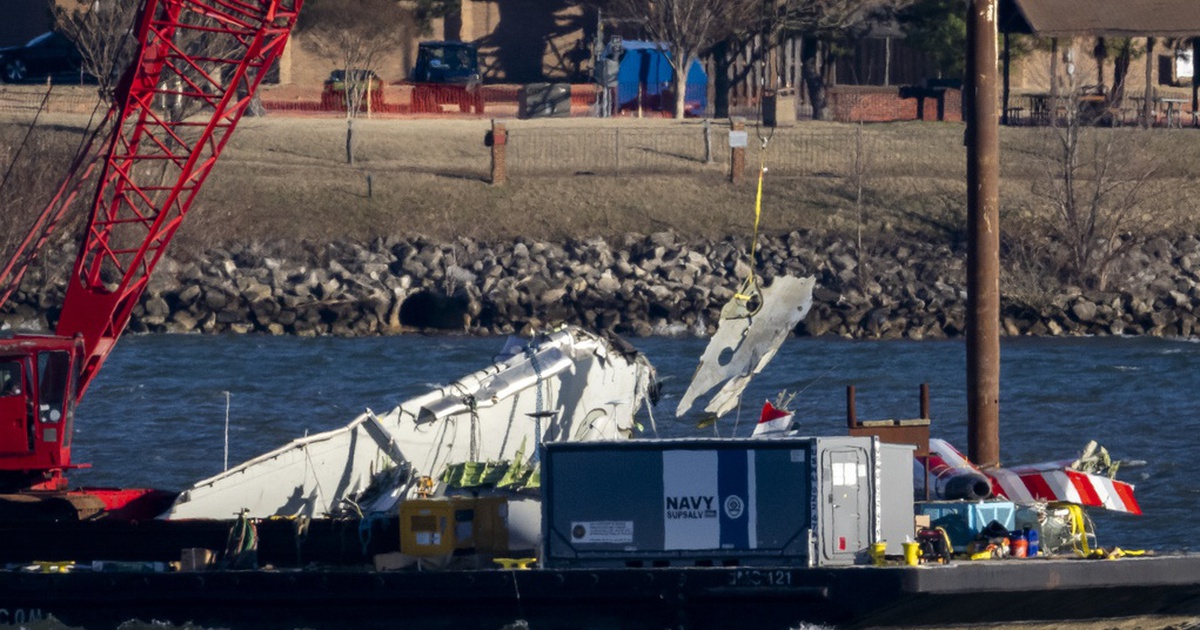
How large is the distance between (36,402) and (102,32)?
119ft

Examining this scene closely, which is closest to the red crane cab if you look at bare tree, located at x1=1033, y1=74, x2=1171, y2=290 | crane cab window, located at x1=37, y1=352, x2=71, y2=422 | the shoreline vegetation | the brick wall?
crane cab window, located at x1=37, y1=352, x2=71, y2=422

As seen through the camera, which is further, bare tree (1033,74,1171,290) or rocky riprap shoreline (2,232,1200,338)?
bare tree (1033,74,1171,290)

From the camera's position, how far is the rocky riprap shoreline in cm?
4450

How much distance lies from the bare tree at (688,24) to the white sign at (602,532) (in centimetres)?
4473

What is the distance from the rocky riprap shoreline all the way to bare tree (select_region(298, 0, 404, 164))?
17752 millimetres

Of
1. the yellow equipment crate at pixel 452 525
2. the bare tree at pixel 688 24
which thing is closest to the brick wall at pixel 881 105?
the bare tree at pixel 688 24

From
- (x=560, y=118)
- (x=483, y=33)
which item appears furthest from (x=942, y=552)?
(x=483, y=33)

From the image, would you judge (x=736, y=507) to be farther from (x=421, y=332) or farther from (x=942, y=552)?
(x=421, y=332)

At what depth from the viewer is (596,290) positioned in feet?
151

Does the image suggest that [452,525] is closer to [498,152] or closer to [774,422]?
[774,422]

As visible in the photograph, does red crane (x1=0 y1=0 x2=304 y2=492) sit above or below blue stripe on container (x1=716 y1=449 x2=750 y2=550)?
above

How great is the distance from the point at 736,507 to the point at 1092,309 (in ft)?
96.7

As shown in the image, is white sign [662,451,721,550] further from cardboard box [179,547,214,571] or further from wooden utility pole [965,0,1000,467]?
wooden utility pole [965,0,1000,467]

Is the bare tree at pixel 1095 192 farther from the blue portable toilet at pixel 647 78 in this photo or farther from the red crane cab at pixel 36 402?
the red crane cab at pixel 36 402
